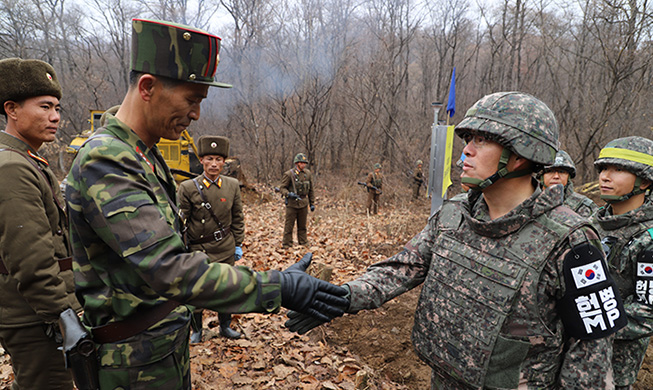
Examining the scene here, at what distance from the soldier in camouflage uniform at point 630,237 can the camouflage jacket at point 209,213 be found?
→ 4.08 m

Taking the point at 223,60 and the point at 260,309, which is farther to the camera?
the point at 223,60

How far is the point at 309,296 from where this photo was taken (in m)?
1.79

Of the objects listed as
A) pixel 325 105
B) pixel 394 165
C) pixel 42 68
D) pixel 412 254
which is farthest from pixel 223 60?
pixel 412 254

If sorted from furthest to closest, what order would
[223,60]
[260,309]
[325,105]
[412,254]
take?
[223,60], [325,105], [412,254], [260,309]

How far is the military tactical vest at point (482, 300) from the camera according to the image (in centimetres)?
176

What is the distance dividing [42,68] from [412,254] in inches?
118

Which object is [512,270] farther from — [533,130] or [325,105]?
[325,105]

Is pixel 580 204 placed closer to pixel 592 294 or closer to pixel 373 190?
pixel 592 294

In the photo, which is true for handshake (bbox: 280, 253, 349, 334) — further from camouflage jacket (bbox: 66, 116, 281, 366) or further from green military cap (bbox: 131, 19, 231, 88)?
green military cap (bbox: 131, 19, 231, 88)

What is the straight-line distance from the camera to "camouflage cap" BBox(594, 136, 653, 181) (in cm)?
293

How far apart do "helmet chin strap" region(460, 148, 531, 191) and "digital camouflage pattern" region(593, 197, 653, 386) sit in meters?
1.44

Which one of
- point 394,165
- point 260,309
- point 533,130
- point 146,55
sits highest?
point 146,55

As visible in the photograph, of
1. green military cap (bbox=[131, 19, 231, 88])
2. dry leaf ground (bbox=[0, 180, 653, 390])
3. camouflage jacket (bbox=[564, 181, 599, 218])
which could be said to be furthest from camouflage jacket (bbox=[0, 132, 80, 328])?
camouflage jacket (bbox=[564, 181, 599, 218])

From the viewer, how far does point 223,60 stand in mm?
23578
